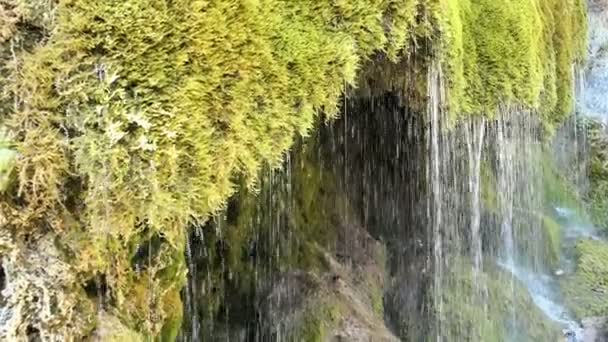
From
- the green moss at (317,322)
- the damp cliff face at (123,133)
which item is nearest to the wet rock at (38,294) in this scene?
Result: the damp cliff face at (123,133)

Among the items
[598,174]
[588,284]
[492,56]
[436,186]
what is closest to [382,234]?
[436,186]

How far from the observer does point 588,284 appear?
25.6 feet

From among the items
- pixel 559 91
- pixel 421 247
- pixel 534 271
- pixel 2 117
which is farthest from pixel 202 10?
pixel 534 271

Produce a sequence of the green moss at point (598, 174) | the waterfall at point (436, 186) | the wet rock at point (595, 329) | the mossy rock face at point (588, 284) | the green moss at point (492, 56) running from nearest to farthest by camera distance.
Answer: the waterfall at point (436, 186) → the green moss at point (492, 56) → the wet rock at point (595, 329) → the mossy rock face at point (588, 284) → the green moss at point (598, 174)

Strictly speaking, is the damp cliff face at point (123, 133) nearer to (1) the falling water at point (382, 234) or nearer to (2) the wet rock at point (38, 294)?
(2) the wet rock at point (38, 294)

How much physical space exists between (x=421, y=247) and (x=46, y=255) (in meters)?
4.13

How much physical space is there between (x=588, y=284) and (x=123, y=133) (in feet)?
23.7

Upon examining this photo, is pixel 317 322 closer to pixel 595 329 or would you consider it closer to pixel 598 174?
pixel 595 329

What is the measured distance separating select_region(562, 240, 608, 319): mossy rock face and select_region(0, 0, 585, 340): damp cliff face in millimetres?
6109

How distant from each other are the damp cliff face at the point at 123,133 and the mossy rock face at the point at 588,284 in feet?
20.0

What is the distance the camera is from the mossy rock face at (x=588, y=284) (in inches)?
291

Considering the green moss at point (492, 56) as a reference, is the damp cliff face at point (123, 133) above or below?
below

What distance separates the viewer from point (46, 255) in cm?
197

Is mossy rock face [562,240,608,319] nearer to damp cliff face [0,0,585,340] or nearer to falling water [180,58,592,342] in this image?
falling water [180,58,592,342]
